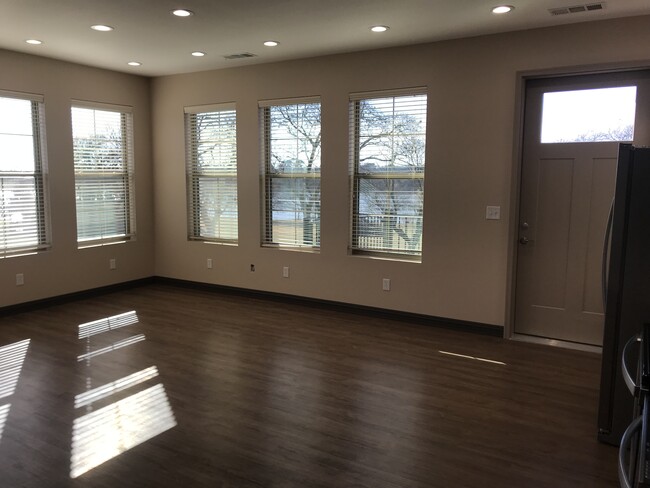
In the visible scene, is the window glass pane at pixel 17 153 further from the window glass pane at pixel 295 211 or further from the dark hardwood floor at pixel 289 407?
the window glass pane at pixel 295 211

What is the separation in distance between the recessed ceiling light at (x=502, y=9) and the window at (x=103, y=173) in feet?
14.6

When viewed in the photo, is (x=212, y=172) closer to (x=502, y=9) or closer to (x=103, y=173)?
(x=103, y=173)

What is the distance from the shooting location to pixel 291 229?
566 cm

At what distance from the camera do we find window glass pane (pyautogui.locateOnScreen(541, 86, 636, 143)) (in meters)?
3.95

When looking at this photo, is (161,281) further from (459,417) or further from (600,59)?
(600,59)

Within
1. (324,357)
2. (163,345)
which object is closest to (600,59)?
(324,357)

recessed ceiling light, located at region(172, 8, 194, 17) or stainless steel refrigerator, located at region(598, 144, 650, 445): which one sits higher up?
recessed ceiling light, located at region(172, 8, 194, 17)

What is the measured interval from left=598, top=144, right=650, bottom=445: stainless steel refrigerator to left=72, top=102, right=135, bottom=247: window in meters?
5.34

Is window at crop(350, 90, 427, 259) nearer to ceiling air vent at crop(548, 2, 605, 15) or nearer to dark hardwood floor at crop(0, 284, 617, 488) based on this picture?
dark hardwood floor at crop(0, 284, 617, 488)

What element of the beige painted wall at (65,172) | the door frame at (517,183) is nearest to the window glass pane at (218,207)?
the beige painted wall at (65,172)

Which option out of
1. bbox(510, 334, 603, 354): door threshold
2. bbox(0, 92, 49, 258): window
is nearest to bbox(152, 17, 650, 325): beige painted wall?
bbox(510, 334, 603, 354): door threshold

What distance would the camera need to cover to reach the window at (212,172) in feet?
19.7

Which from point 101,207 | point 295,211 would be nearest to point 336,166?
point 295,211

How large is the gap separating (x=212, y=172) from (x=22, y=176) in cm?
200
